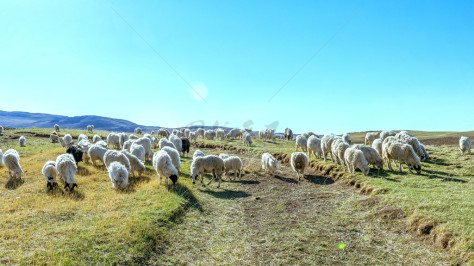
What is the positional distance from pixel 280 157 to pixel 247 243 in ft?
59.1

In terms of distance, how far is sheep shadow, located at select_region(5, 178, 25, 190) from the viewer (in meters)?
13.1

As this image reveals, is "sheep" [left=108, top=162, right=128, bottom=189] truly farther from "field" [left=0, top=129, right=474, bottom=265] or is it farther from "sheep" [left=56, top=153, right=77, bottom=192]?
"sheep" [left=56, top=153, right=77, bottom=192]

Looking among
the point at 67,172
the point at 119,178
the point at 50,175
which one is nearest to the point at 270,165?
the point at 119,178

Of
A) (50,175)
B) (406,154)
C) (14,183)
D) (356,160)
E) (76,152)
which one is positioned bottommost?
(14,183)

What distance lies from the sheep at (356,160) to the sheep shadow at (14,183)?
1888 cm

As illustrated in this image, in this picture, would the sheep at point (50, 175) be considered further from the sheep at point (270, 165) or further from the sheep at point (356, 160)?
the sheep at point (356, 160)

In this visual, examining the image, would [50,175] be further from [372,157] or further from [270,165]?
[372,157]

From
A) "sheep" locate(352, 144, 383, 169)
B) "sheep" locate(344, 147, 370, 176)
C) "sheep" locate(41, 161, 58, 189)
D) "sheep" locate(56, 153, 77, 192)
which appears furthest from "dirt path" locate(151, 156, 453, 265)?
"sheep" locate(41, 161, 58, 189)

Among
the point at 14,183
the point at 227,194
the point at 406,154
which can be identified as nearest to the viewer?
the point at 14,183

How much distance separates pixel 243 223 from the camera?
10133 millimetres

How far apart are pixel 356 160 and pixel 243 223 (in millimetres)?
9128

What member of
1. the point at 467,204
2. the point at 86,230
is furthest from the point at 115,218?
the point at 467,204

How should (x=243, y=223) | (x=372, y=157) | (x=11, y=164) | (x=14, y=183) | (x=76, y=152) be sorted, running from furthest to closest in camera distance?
(x=76, y=152) → (x=372, y=157) → (x=11, y=164) → (x=14, y=183) → (x=243, y=223)

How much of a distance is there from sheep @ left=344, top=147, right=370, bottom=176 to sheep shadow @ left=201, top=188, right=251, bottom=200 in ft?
23.0
